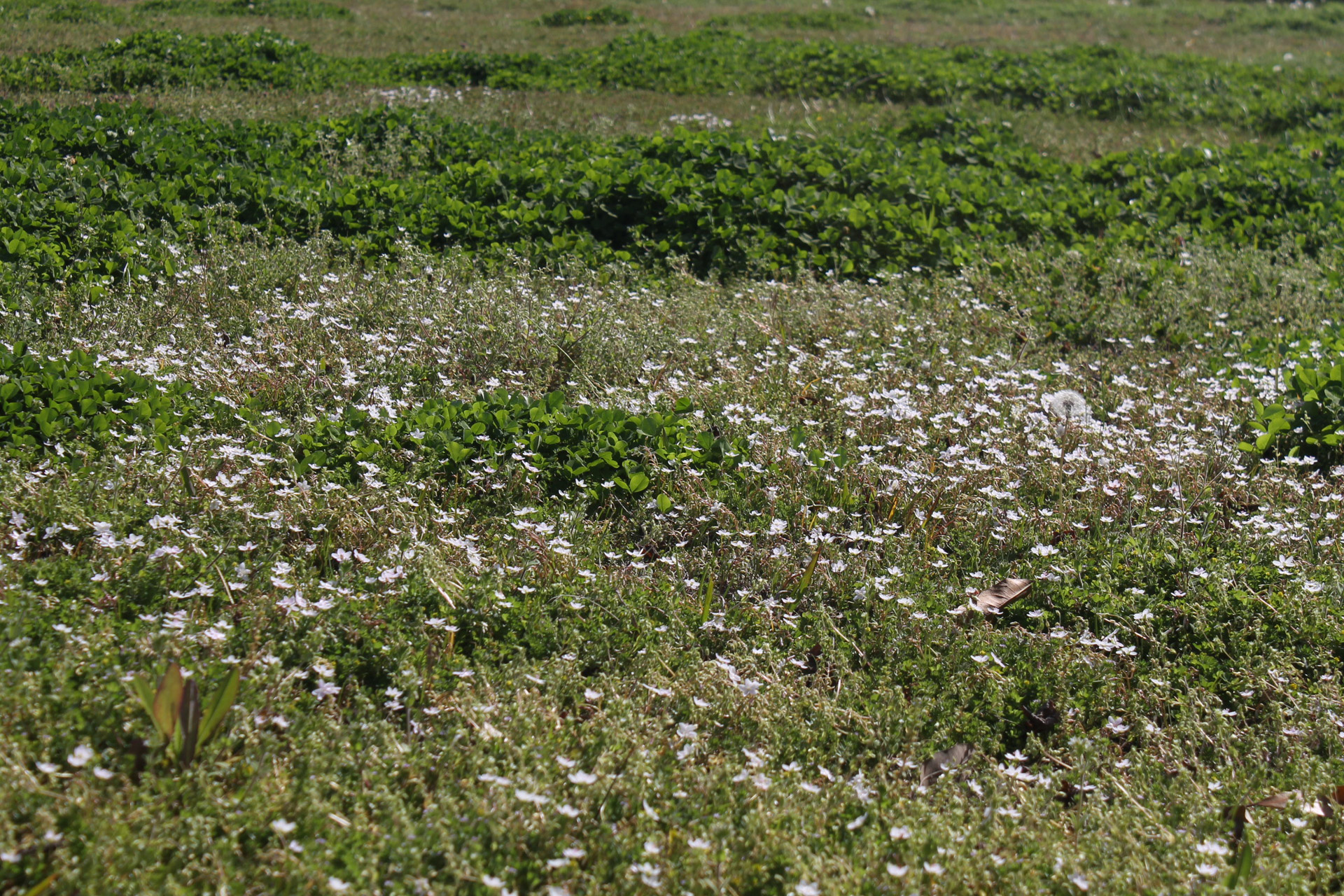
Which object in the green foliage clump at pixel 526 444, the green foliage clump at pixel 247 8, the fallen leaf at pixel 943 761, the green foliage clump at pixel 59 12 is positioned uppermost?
the green foliage clump at pixel 247 8

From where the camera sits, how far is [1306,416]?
546 cm

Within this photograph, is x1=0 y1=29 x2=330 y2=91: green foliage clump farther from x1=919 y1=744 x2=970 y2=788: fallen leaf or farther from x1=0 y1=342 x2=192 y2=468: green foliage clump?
x1=919 y1=744 x2=970 y2=788: fallen leaf

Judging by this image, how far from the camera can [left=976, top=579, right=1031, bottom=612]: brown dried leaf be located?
13.3ft

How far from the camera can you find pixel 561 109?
1287cm

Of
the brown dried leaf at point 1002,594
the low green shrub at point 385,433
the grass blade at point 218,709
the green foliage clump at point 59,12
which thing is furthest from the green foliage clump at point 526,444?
the green foliage clump at point 59,12

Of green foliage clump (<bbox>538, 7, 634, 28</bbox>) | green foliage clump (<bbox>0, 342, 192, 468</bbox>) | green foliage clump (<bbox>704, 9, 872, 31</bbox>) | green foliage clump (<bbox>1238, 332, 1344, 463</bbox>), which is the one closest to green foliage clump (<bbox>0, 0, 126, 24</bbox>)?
green foliage clump (<bbox>538, 7, 634, 28</bbox>)

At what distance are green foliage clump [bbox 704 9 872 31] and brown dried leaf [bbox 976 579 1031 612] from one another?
18.2 m

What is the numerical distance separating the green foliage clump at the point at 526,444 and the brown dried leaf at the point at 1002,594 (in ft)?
4.29

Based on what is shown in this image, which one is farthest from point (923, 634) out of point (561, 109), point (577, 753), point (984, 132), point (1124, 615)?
point (561, 109)

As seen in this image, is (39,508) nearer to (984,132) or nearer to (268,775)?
(268,775)

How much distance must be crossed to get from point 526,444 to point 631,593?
1.08 metres

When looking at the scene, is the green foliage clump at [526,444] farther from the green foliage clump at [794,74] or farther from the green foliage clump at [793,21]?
the green foliage clump at [793,21]

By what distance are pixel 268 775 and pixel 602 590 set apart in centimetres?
138

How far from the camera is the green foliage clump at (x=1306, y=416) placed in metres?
5.35
